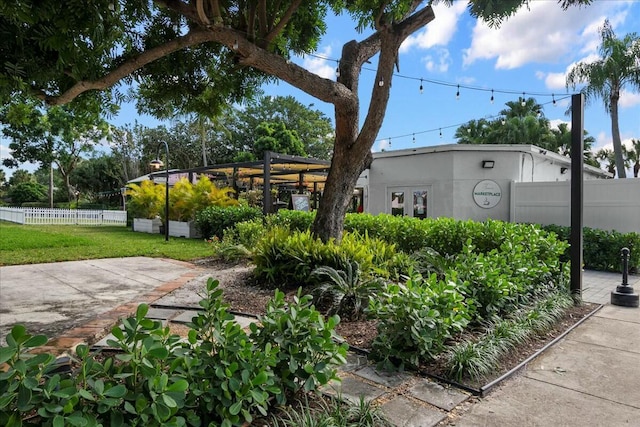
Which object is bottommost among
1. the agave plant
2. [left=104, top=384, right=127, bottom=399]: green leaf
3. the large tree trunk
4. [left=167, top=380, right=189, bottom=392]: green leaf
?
the agave plant

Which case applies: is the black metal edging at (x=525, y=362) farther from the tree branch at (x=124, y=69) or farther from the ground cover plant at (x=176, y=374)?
the tree branch at (x=124, y=69)

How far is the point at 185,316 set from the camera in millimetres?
4133

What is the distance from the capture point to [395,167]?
41.3 feet

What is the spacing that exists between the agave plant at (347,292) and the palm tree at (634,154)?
3329 centimetres

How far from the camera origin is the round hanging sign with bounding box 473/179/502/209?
36.9ft

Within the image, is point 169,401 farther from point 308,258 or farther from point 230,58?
point 230,58

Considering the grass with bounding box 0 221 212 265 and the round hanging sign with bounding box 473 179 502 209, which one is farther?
the round hanging sign with bounding box 473 179 502 209

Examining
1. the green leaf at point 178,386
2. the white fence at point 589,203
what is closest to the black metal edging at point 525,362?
the green leaf at point 178,386

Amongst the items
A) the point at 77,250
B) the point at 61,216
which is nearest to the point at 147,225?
the point at 77,250

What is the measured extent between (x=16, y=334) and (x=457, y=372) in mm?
2681

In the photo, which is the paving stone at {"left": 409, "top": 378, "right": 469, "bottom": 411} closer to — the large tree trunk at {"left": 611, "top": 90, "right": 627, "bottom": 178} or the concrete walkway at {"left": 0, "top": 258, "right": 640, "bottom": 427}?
the concrete walkway at {"left": 0, "top": 258, "right": 640, "bottom": 427}

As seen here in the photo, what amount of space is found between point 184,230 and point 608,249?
12.5m

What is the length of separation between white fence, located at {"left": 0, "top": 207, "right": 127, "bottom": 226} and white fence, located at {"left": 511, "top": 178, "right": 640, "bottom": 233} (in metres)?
19.3

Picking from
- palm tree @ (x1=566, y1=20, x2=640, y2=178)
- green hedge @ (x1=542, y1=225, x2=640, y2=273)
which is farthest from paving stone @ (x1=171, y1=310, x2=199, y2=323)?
palm tree @ (x1=566, y1=20, x2=640, y2=178)
